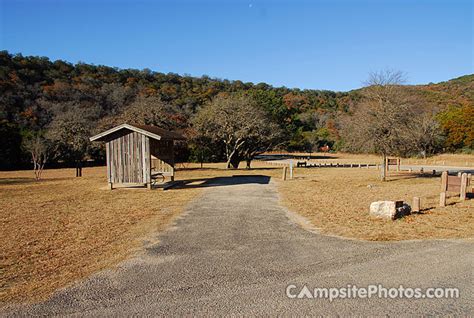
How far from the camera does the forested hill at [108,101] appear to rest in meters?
35.6

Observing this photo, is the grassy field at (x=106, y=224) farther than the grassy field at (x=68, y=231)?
Yes

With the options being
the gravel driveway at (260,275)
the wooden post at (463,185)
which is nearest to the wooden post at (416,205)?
the gravel driveway at (260,275)

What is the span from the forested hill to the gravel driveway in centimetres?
2297

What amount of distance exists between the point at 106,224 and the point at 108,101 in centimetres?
5254

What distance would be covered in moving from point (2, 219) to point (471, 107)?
194 ft

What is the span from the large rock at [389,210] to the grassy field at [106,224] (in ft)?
0.84

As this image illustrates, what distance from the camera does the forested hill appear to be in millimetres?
35594

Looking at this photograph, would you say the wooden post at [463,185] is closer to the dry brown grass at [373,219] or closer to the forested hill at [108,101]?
the dry brown grass at [373,219]

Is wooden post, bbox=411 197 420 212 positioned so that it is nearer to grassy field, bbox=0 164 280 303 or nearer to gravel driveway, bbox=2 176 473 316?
gravel driveway, bbox=2 176 473 316

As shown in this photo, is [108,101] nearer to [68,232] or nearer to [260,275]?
[68,232]

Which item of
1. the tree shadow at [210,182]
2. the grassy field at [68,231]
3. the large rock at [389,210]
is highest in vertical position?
the large rock at [389,210]

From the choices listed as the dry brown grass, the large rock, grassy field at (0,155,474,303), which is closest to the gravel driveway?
grassy field at (0,155,474,303)

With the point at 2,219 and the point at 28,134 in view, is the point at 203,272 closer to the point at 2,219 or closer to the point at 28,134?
the point at 2,219

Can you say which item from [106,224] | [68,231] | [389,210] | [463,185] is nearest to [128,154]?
[106,224]
